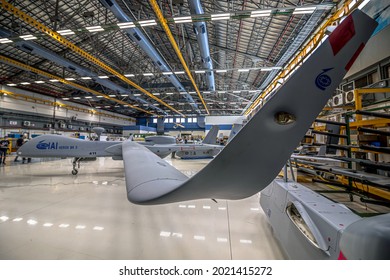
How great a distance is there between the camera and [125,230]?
2.54 metres

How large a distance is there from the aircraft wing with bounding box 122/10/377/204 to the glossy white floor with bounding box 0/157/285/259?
1.80 metres

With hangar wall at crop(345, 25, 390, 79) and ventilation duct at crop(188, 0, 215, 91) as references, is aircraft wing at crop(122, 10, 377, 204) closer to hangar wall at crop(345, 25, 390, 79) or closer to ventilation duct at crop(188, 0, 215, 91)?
ventilation duct at crop(188, 0, 215, 91)

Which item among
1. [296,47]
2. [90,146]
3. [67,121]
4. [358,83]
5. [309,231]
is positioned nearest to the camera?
[309,231]

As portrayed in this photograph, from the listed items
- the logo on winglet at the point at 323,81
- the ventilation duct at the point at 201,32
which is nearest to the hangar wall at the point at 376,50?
the ventilation duct at the point at 201,32

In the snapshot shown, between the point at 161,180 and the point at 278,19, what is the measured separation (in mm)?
8606

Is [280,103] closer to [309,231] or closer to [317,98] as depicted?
[317,98]

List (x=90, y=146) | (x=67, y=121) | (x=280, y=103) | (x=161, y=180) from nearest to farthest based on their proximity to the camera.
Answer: (x=280, y=103), (x=161, y=180), (x=90, y=146), (x=67, y=121)

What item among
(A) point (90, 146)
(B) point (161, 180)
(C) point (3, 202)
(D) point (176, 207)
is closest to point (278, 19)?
(D) point (176, 207)

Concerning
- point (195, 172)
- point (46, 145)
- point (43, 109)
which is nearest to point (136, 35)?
point (46, 145)

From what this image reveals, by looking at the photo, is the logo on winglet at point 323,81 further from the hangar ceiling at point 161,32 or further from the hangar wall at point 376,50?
the hangar wall at point 376,50

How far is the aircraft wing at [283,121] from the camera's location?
57cm

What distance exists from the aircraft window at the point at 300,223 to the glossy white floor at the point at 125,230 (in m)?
0.58

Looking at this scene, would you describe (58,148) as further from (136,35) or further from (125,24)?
(136,35)

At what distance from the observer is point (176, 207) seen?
3.47 meters
